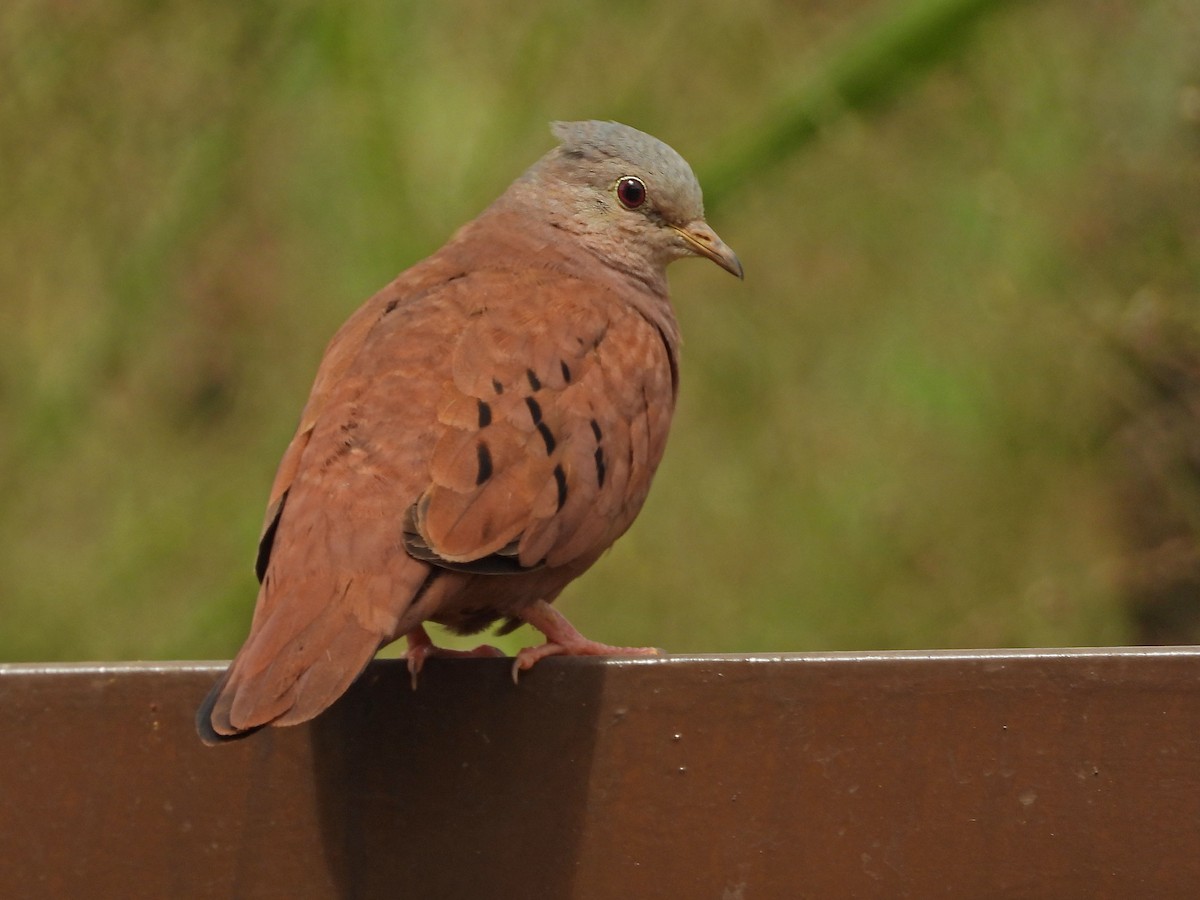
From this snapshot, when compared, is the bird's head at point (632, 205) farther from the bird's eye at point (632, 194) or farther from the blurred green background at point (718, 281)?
the blurred green background at point (718, 281)

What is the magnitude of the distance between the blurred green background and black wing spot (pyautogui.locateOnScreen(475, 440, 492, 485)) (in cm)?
267

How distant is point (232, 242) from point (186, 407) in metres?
0.61

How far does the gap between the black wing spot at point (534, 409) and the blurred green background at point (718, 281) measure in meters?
2.48

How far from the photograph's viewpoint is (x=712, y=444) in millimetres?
5820

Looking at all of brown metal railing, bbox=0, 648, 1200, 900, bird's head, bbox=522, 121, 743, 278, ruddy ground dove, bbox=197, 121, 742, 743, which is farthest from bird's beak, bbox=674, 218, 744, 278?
brown metal railing, bbox=0, 648, 1200, 900

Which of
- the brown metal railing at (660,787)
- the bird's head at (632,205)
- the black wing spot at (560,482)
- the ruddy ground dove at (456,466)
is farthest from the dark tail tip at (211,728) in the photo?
the bird's head at (632,205)

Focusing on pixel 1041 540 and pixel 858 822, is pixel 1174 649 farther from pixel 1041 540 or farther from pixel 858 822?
pixel 1041 540

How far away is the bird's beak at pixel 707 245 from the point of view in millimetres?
3840

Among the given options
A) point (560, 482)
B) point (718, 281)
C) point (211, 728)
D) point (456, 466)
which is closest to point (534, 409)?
point (560, 482)

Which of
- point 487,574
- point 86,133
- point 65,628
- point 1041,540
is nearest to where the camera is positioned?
point 487,574

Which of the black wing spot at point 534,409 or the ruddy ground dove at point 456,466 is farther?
the black wing spot at point 534,409

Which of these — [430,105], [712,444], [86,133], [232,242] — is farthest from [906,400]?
[86,133]

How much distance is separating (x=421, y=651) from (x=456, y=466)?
12.0 inches

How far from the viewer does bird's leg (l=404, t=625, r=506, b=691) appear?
8.28 feet
